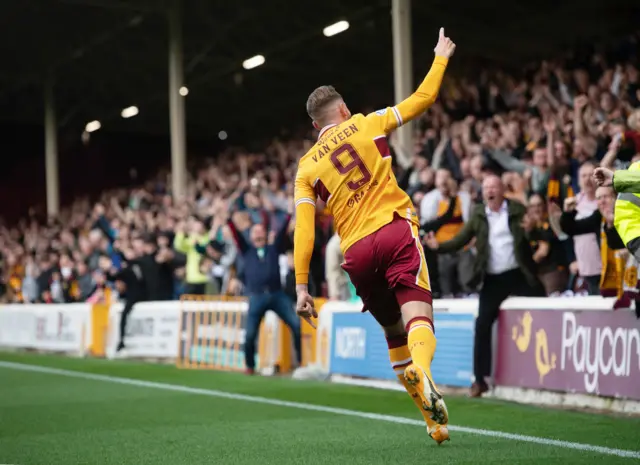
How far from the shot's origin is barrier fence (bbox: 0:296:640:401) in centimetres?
927

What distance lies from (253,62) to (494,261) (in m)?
20.4


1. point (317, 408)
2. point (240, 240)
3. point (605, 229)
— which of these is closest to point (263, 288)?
point (240, 240)

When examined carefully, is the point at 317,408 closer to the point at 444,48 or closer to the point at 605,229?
the point at 605,229

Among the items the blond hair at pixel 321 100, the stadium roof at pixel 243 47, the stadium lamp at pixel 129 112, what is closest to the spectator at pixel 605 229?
the blond hair at pixel 321 100

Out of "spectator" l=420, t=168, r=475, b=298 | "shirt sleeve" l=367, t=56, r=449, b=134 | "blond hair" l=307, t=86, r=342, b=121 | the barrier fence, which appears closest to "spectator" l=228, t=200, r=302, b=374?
the barrier fence

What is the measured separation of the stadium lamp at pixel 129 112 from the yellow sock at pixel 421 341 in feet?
101

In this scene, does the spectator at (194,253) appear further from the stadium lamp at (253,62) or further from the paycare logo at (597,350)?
the stadium lamp at (253,62)

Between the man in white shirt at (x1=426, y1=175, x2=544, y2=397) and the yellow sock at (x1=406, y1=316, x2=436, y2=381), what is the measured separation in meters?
4.22

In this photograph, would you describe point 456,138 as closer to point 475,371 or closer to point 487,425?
point 475,371

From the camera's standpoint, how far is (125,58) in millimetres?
30406

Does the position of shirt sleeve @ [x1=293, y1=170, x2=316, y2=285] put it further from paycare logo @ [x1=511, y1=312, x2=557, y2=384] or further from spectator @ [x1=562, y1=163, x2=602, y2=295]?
spectator @ [x1=562, y1=163, x2=602, y2=295]

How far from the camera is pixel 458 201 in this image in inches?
488

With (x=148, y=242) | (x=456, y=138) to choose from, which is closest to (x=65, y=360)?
(x=148, y=242)

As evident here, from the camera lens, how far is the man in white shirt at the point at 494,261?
1050cm
